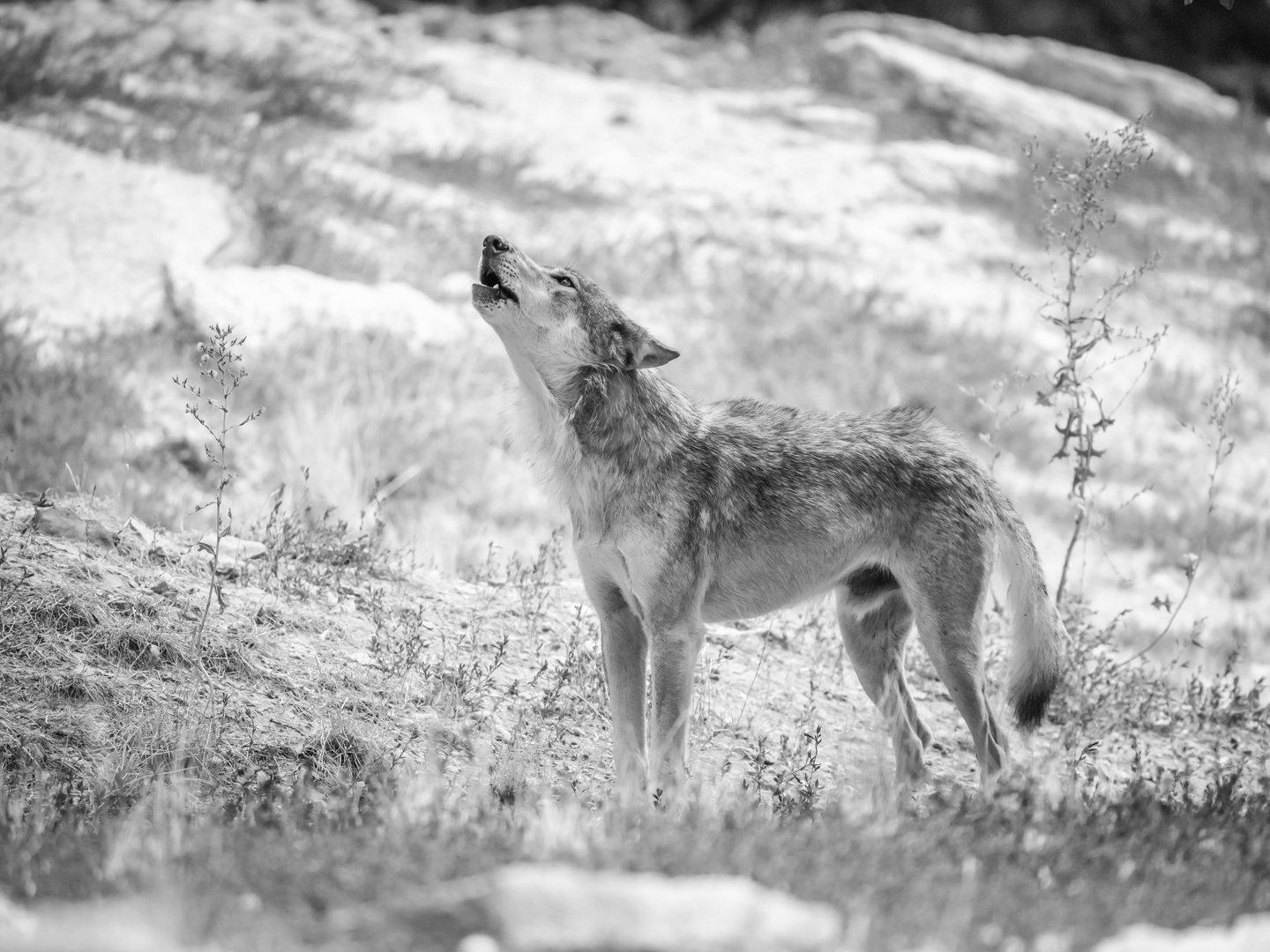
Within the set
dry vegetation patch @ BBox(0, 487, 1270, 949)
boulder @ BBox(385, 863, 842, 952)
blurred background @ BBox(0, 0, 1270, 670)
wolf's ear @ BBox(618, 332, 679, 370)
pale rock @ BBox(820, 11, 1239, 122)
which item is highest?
boulder @ BBox(385, 863, 842, 952)

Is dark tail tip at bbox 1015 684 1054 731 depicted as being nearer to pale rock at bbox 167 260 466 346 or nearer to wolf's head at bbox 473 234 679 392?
wolf's head at bbox 473 234 679 392

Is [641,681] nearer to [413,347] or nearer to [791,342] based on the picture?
[413,347]

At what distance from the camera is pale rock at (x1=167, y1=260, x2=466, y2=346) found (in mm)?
10797

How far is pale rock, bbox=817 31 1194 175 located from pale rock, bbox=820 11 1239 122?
56 cm

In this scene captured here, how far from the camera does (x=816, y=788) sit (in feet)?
17.2

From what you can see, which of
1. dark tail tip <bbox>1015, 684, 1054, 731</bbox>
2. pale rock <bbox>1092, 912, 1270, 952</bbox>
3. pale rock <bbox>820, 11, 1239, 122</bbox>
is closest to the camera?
pale rock <bbox>1092, 912, 1270, 952</bbox>

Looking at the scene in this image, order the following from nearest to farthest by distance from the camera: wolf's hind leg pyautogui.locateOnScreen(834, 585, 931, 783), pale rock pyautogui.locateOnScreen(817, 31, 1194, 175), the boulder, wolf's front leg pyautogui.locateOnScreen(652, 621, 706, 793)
Result: the boulder < wolf's front leg pyautogui.locateOnScreen(652, 621, 706, 793) < wolf's hind leg pyautogui.locateOnScreen(834, 585, 931, 783) < pale rock pyautogui.locateOnScreen(817, 31, 1194, 175)

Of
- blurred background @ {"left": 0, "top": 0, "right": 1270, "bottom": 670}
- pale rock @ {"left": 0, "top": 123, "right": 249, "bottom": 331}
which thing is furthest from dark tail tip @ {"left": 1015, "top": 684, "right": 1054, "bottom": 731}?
pale rock @ {"left": 0, "top": 123, "right": 249, "bottom": 331}

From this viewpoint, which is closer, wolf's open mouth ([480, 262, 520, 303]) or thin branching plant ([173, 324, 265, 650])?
thin branching plant ([173, 324, 265, 650])

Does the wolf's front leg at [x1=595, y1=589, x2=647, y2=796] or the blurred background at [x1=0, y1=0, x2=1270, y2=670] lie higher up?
the wolf's front leg at [x1=595, y1=589, x2=647, y2=796]

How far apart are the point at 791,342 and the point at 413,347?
4539 millimetres

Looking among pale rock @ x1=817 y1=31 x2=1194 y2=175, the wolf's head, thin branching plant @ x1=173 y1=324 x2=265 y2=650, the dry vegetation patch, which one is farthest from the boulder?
pale rock @ x1=817 y1=31 x2=1194 y2=175

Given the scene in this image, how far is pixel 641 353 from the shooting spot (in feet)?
17.1

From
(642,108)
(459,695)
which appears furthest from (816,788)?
(642,108)
